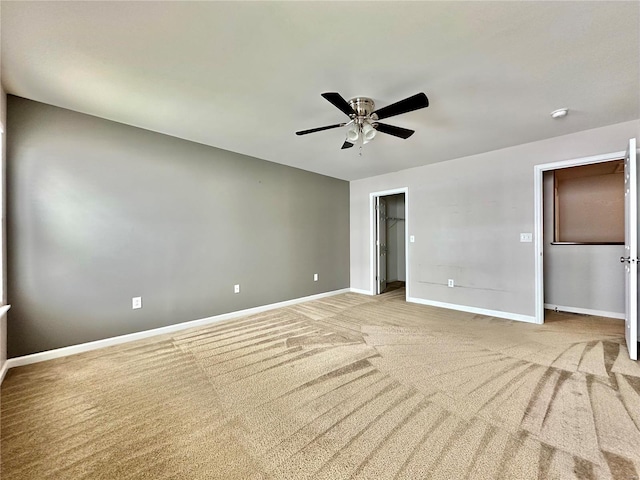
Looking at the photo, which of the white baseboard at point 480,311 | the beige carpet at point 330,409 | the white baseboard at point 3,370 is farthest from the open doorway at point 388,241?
the white baseboard at point 3,370

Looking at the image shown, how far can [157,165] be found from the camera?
3168 millimetres

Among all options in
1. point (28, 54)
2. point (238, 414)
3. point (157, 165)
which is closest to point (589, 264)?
point (238, 414)

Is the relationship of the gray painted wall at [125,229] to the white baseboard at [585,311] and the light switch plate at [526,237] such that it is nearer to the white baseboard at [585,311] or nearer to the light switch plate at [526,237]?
the light switch plate at [526,237]

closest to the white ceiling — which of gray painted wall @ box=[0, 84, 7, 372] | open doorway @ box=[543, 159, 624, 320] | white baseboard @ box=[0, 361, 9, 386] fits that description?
gray painted wall @ box=[0, 84, 7, 372]

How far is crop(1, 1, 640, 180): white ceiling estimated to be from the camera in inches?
58.3

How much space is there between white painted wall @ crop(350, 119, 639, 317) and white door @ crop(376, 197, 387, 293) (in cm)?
61

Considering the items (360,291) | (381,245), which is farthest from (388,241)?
(360,291)

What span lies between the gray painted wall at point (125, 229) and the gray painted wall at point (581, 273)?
14.1 feet

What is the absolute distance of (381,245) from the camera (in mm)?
5594

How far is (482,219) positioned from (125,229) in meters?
4.79

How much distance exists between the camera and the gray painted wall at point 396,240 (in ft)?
22.2

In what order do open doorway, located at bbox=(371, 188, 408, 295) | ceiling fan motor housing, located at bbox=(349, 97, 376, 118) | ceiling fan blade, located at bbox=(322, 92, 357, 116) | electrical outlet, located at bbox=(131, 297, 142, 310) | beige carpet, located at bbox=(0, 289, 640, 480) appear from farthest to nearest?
1. open doorway, located at bbox=(371, 188, 408, 295)
2. electrical outlet, located at bbox=(131, 297, 142, 310)
3. ceiling fan motor housing, located at bbox=(349, 97, 376, 118)
4. ceiling fan blade, located at bbox=(322, 92, 357, 116)
5. beige carpet, located at bbox=(0, 289, 640, 480)

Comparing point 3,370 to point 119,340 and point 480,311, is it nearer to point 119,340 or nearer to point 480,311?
point 119,340

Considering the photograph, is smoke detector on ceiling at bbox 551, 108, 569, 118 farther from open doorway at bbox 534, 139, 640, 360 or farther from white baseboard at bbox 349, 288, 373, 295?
white baseboard at bbox 349, 288, 373, 295
